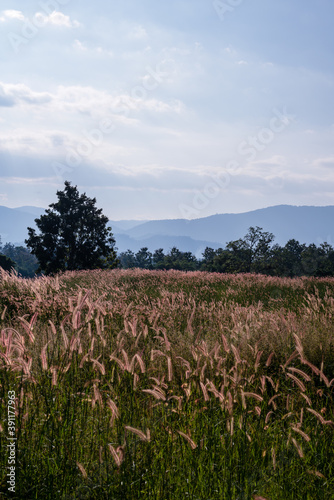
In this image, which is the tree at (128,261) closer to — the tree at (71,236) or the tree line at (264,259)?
the tree line at (264,259)

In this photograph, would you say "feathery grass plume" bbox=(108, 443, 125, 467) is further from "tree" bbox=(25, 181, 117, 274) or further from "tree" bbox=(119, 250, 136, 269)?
"tree" bbox=(119, 250, 136, 269)

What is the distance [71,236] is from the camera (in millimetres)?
31984

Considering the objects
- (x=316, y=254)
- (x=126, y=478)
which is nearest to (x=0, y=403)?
Result: (x=126, y=478)

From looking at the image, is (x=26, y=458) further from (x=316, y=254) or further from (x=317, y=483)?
(x=316, y=254)

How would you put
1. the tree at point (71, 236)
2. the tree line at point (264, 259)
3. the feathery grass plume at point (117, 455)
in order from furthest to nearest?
the tree line at point (264, 259), the tree at point (71, 236), the feathery grass plume at point (117, 455)

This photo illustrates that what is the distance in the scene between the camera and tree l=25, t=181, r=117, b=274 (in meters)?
31.0

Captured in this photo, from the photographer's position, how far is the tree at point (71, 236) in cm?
3105

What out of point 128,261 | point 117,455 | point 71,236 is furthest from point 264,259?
point 117,455

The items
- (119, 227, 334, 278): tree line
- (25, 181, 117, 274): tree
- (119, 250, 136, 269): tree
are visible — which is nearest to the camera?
(25, 181, 117, 274): tree

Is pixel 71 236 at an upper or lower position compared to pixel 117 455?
upper

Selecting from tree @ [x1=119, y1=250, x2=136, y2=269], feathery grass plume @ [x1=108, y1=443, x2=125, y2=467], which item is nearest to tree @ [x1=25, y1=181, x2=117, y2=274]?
feathery grass plume @ [x1=108, y1=443, x2=125, y2=467]

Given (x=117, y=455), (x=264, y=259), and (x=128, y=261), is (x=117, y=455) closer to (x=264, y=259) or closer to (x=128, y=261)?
(x=264, y=259)

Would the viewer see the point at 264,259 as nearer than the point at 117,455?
No

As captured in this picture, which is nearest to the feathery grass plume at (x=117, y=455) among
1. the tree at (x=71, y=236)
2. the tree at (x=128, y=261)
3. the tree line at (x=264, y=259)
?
the tree at (x=71, y=236)
